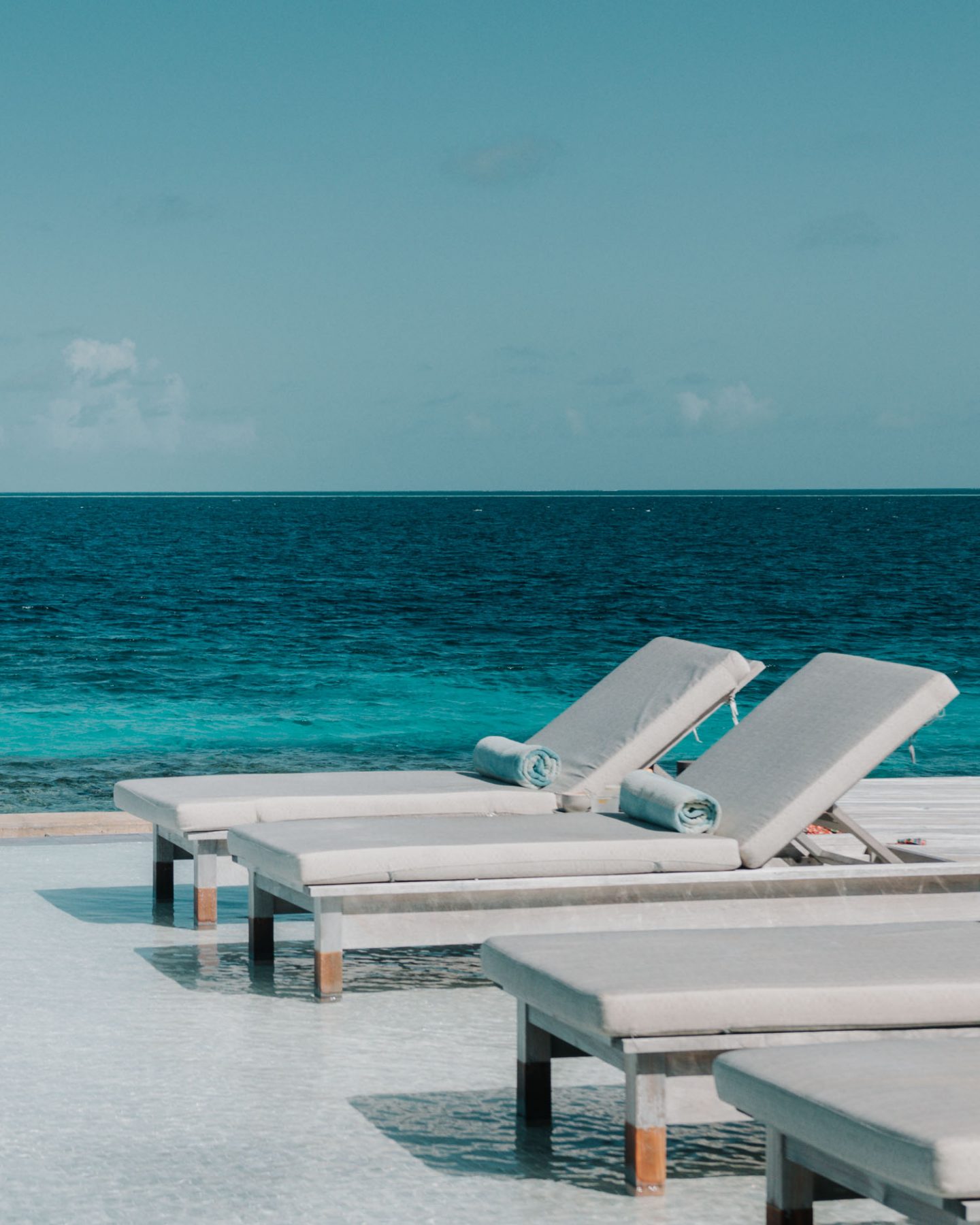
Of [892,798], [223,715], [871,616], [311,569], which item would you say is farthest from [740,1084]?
[311,569]

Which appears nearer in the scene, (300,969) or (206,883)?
(300,969)

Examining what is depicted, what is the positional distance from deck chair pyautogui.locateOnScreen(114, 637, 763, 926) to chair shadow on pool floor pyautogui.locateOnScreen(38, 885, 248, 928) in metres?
0.08

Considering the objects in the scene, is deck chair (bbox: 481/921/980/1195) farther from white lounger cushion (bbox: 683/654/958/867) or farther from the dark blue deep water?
the dark blue deep water

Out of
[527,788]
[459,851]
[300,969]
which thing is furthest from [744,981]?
[527,788]

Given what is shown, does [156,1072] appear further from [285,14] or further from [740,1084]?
[285,14]

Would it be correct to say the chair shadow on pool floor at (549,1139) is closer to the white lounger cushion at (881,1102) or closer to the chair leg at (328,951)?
the white lounger cushion at (881,1102)

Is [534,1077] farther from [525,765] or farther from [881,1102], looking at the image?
[525,765]

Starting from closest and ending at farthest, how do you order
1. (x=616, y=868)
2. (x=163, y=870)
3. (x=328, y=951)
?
1. (x=328, y=951)
2. (x=616, y=868)
3. (x=163, y=870)

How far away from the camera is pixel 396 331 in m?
53.4

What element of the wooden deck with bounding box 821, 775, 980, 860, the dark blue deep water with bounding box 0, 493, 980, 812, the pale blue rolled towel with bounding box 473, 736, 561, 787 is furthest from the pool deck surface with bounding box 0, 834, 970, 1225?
the dark blue deep water with bounding box 0, 493, 980, 812

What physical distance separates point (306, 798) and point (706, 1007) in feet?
6.99

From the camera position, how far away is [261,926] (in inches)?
173

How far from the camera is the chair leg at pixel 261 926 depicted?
4379 mm

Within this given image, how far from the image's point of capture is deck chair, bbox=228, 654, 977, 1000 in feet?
13.1
